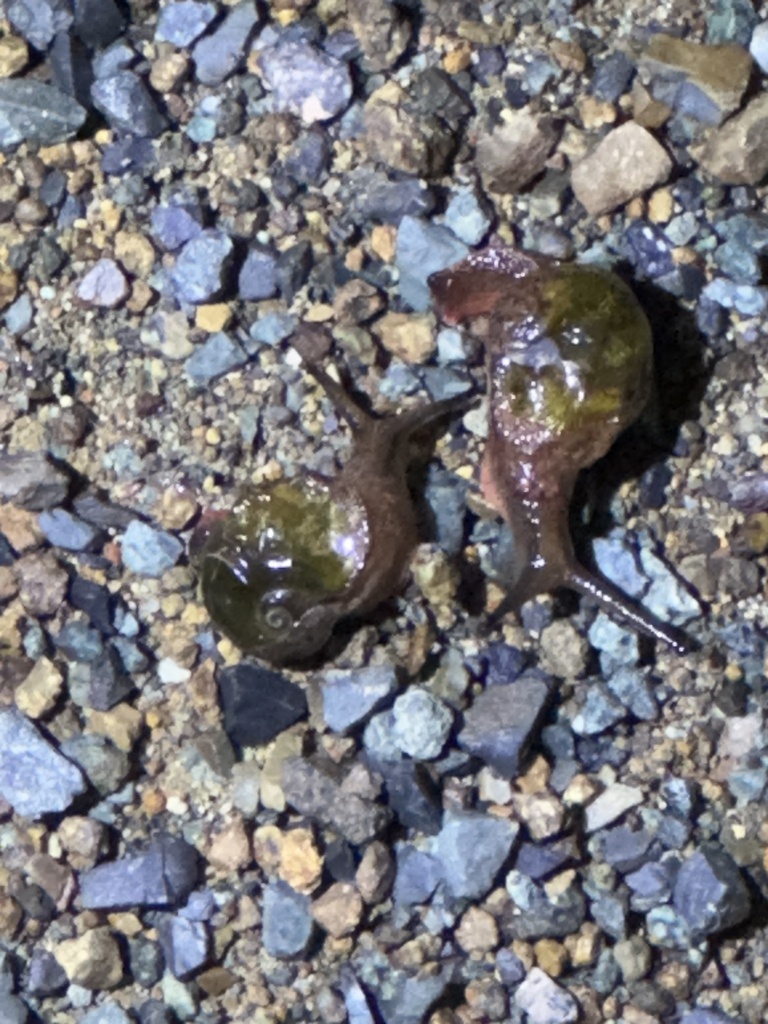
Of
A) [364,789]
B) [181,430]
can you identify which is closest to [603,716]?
[364,789]

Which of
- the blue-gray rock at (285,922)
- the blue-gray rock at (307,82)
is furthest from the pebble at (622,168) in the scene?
the blue-gray rock at (285,922)

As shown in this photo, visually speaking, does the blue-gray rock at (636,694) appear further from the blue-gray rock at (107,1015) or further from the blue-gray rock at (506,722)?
the blue-gray rock at (107,1015)

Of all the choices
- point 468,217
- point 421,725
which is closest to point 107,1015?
point 421,725

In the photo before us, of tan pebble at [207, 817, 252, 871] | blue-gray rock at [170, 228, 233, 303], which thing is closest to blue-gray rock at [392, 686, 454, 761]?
tan pebble at [207, 817, 252, 871]

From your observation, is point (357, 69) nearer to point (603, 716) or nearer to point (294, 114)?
point (294, 114)

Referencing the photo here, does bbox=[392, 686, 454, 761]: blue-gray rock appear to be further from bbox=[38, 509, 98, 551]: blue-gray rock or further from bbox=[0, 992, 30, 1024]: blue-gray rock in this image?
bbox=[0, 992, 30, 1024]: blue-gray rock

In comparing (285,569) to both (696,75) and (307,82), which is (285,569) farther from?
(696,75)
